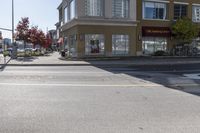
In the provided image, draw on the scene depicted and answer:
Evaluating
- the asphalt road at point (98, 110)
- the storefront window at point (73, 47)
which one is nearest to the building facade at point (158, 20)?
the storefront window at point (73, 47)

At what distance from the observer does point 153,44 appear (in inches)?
1716

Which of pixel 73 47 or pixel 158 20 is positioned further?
pixel 158 20

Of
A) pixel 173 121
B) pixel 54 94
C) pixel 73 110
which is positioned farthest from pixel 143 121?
pixel 54 94

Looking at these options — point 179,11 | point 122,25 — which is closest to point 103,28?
point 122,25

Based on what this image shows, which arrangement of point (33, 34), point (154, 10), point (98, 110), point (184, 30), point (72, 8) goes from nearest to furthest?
point (98, 110) < point (72, 8) < point (184, 30) < point (154, 10) < point (33, 34)

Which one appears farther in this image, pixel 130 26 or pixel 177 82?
pixel 130 26

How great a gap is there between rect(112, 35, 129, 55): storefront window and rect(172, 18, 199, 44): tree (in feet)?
22.8

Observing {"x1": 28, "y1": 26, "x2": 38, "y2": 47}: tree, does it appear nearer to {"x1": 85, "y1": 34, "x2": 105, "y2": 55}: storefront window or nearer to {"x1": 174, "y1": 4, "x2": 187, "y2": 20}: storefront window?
{"x1": 85, "y1": 34, "x2": 105, "y2": 55}: storefront window

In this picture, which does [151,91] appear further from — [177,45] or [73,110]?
[177,45]

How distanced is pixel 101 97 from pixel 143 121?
10.9ft

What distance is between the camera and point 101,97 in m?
10.6

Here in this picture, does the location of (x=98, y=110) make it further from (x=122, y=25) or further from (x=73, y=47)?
(x=73, y=47)

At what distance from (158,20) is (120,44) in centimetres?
679

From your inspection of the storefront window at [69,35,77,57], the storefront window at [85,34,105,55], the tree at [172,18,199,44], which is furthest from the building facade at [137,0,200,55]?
the storefront window at [69,35,77,57]
